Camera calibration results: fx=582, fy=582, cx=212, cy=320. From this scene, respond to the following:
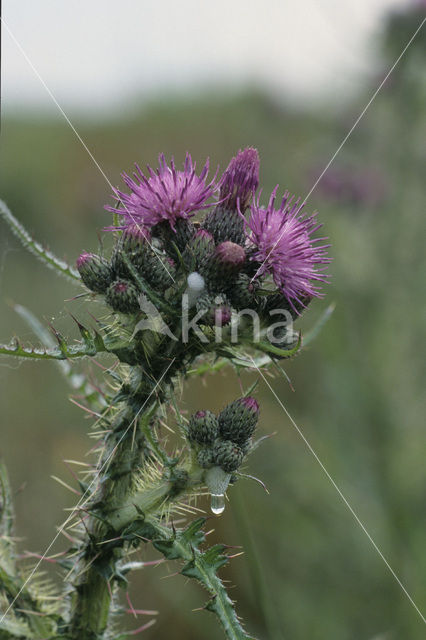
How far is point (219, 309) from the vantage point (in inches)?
59.1

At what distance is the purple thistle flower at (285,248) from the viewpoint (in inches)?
65.1

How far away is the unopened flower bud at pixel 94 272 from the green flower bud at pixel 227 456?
546mm

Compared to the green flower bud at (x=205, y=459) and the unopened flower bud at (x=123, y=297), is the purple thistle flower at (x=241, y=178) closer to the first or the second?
the unopened flower bud at (x=123, y=297)

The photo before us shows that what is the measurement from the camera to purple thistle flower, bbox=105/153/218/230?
64.5 inches

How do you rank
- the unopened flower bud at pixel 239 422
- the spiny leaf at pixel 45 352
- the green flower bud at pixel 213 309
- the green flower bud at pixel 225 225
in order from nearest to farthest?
1. the spiny leaf at pixel 45 352
2. the green flower bud at pixel 213 309
3. the unopened flower bud at pixel 239 422
4. the green flower bud at pixel 225 225

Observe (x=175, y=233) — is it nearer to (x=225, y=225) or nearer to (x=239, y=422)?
(x=225, y=225)

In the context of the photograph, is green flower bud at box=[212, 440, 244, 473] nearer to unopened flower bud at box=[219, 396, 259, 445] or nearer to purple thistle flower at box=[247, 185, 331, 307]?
unopened flower bud at box=[219, 396, 259, 445]

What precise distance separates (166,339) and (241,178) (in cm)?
55

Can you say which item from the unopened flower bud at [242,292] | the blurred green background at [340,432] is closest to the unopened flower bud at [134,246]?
the unopened flower bud at [242,292]

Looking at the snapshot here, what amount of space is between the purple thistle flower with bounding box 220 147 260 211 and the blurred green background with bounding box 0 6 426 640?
1.08 m

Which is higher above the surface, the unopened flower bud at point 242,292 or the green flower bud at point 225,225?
the green flower bud at point 225,225

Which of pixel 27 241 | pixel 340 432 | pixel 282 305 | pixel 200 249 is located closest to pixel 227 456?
pixel 282 305

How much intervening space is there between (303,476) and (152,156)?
7292 mm

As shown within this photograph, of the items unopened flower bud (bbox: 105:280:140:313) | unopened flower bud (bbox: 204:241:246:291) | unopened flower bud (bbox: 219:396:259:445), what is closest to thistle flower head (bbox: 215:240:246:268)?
unopened flower bud (bbox: 204:241:246:291)
